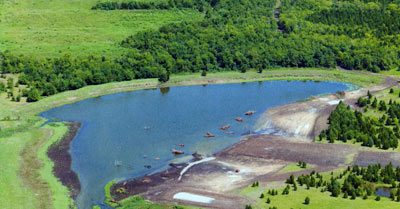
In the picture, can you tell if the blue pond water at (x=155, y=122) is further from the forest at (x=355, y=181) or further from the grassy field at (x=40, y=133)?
the forest at (x=355, y=181)

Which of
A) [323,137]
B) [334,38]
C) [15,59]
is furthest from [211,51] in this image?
[323,137]

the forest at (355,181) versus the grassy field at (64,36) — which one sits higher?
the grassy field at (64,36)

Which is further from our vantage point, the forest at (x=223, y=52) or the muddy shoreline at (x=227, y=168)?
the forest at (x=223, y=52)

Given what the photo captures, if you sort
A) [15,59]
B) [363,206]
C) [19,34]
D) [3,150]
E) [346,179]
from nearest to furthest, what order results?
[363,206], [346,179], [3,150], [15,59], [19,34]

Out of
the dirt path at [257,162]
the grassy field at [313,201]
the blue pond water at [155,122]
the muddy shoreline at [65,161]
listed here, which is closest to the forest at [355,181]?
the grassy field at [313,201]

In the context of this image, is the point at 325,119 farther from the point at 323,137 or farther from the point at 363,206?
the point at 363,206

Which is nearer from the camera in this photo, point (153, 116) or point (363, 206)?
point (363, 206)

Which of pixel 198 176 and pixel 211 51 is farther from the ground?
pixel 211 51

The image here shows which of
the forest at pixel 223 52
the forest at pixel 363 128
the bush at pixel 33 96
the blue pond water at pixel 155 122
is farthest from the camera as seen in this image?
the forest at pixel 223 52

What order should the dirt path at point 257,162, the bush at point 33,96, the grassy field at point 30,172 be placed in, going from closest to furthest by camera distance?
the grassy field at point 30,172 → the dirt path at point 257,162 → the bush at point 33,96
